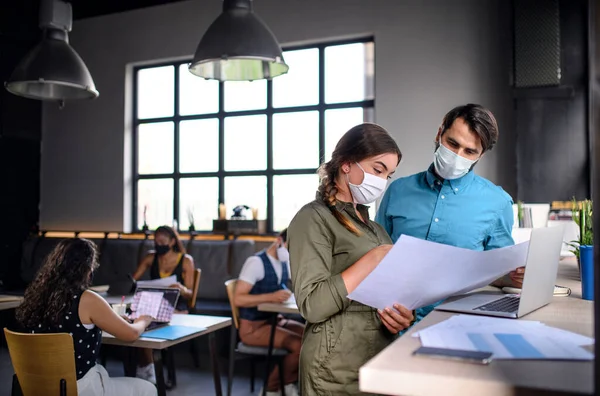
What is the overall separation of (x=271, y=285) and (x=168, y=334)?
1.14 meters

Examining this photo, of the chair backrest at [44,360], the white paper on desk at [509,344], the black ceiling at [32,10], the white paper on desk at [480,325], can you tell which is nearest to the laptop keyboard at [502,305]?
the white paper on desk at [480,325]

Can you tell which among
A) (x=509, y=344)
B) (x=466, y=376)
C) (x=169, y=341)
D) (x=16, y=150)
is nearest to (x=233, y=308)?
(x=169, y=341)

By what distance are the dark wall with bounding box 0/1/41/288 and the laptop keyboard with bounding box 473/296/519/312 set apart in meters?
6.61

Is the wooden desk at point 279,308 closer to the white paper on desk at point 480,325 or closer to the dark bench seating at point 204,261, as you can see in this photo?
the dark bench seating at point 204,261

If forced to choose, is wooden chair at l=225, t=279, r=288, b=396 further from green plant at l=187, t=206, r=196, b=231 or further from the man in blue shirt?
green plant at l=187, t=206, r=196, b=231

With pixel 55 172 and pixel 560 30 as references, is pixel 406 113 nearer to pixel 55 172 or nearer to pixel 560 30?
pixel 560 30

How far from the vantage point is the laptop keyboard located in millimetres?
1256

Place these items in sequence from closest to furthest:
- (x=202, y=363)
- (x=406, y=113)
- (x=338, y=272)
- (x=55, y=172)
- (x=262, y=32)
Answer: (x=338, y=272)
(x=262, y=32)
(x=202, y=363)
(x=406, y=113)
(x=55, y=172)

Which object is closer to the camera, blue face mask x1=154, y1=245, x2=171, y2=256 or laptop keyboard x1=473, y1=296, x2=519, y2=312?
laptop keyboard x1=473, y1=296, x2=519, y2=312

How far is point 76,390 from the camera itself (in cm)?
220

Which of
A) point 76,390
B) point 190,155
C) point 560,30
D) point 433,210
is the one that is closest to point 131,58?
point 190,155

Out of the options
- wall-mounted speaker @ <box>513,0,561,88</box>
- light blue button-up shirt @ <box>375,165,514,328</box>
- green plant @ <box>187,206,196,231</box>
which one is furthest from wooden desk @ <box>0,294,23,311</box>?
wall-mounted speaker @ <box>513,0,561,88</box>

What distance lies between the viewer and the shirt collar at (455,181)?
6.30 ft

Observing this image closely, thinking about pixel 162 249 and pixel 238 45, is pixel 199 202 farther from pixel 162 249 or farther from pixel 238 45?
pixel 238 45
